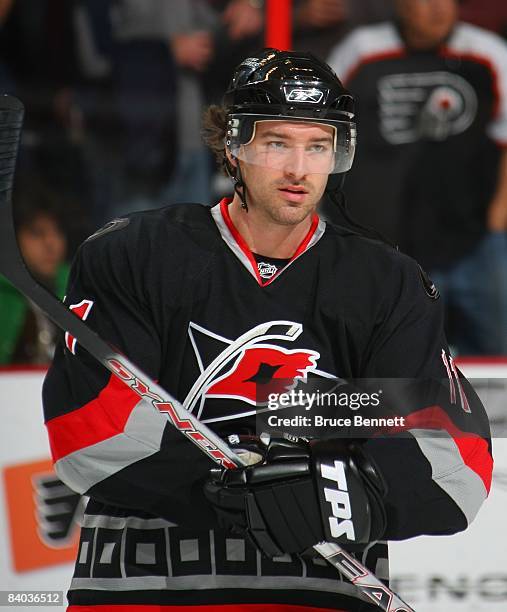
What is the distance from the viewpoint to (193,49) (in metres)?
3.64

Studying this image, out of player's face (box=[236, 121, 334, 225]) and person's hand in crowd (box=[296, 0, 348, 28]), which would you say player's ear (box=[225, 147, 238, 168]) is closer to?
player's face (box=[236, 121, 334, 225])

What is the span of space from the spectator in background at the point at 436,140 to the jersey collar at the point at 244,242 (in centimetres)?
182

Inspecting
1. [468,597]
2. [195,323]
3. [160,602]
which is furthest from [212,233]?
[468,597]

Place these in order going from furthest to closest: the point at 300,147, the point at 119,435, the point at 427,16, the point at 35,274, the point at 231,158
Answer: the point at 427,16 → the point at 35,274 → the point at 231,158 → the point at 300,147 → the point at 119,435

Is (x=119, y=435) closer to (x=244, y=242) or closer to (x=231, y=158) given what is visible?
(x=244, y=242)

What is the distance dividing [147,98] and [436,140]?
98cm

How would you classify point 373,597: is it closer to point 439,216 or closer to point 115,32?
point 439,216

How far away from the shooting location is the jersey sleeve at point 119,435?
153cm

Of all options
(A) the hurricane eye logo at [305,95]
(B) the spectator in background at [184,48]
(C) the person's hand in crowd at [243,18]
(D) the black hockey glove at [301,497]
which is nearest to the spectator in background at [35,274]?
(B) the spectator in background at [184,48]

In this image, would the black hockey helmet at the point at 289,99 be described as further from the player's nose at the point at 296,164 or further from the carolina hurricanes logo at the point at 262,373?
the carolina hurricanes logo at the point at 262,373

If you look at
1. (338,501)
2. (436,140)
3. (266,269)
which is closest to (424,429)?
(338,501)

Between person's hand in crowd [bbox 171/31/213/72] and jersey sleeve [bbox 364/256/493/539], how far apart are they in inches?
84.1

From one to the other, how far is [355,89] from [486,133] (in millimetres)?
472

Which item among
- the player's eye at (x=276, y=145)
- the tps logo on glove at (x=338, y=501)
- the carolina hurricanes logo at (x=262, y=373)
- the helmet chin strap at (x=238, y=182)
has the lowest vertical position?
the tps logo on glove at (x=338, y=501)
